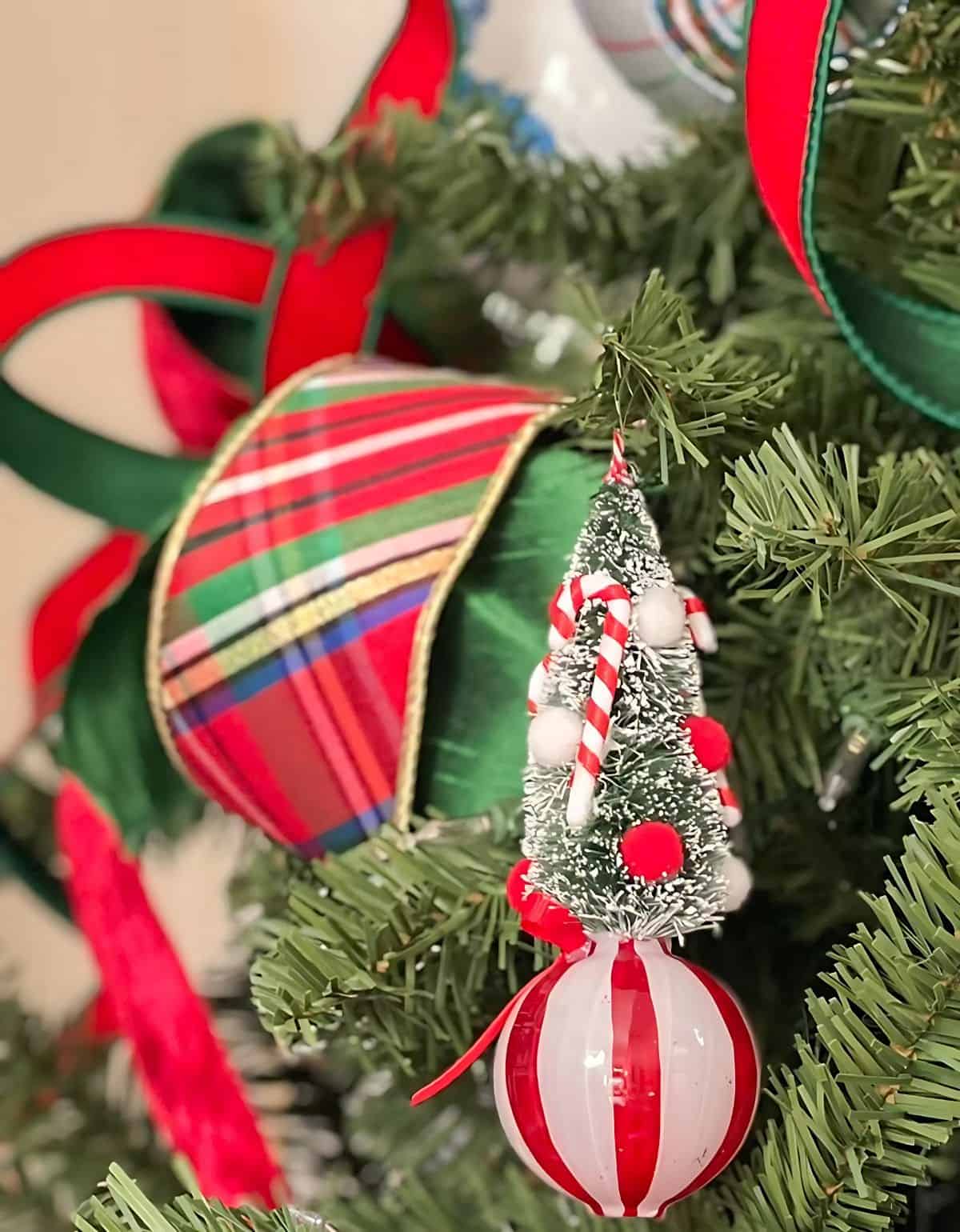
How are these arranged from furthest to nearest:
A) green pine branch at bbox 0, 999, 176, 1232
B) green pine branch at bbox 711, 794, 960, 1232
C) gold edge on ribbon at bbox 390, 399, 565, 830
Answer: green pine branch at bbox 0, 999, 176, 1232
gold edge on ribbon at bbox 390, 399, 565, 830
green pine branch at bbox 711, 794, 960, 1232

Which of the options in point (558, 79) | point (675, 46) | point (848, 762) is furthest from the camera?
point (558, 79)

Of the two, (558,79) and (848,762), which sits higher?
(558,79)

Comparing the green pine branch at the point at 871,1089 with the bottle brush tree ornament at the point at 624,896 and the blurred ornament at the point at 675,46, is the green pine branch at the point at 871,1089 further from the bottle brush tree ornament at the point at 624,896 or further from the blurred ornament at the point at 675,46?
the blurred ornament at the point at 675,46

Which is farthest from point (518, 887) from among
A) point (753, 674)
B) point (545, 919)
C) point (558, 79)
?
point (558, 79)

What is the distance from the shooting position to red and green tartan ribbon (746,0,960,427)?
30 centimetres

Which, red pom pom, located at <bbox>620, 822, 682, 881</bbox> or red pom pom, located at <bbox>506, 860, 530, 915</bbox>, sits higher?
red pom pom, located at <bbox>620, 822, 682, 881</bbox>

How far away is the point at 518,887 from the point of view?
0.92ft

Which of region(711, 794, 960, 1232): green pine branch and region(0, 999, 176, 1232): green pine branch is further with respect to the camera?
region(0, 999, 176, 1232): green pine branch

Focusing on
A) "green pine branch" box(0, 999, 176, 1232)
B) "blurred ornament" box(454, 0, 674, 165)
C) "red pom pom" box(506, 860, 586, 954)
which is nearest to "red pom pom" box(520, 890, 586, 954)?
"red pom pom" box(506, 860, 586, 954)

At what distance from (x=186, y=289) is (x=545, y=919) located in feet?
0.97

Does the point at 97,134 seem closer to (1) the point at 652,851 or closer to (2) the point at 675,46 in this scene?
(2) the point at 675,46

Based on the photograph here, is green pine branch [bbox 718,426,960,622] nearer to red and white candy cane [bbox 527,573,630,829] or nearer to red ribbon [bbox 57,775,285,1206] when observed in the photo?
red and white candy cane [bbox 527,573,630,829]

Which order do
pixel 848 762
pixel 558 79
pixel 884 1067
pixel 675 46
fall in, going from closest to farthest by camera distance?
pixel 884 1067, pixel 848 762, pixel 675 46, pixel 558 79

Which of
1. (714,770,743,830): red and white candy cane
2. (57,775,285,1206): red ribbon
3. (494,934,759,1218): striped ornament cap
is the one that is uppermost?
(714,770,743,830): red and white candy cane
